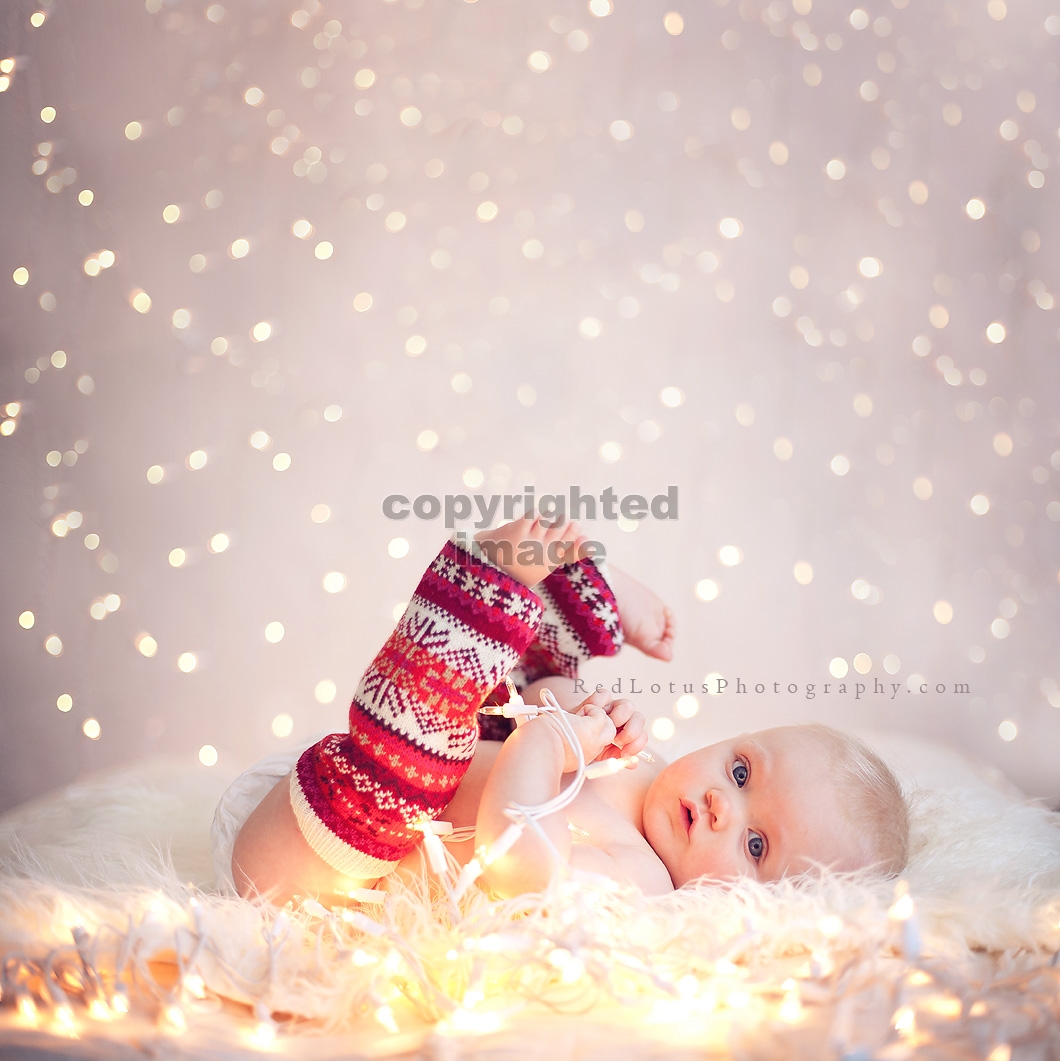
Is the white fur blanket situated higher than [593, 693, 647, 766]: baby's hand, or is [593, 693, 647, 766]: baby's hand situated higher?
[593, 693, 647, 766]: baby's hand

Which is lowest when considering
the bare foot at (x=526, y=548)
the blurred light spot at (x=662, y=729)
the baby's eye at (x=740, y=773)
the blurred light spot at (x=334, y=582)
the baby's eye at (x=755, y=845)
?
the blurred light spot at (x=662, y=729)

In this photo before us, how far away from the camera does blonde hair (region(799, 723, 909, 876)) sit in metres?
0.91

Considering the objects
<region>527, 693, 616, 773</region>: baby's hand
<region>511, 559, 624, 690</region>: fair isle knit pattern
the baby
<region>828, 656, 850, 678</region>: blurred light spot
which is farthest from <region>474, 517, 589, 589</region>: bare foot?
<region>828, 656, 850, 678</region>: blurred light spot

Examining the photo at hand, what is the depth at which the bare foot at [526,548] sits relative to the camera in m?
0.82

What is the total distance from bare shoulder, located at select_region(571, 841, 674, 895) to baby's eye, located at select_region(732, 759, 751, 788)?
13 cm

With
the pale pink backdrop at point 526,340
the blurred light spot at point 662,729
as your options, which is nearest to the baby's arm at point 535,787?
the pale pink backdrop at point 526,340

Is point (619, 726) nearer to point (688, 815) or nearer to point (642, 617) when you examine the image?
point (688, 815)

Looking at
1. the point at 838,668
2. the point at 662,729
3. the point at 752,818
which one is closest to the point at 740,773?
the point at 752,818

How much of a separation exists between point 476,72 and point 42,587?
1.19m

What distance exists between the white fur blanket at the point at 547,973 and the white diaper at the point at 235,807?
2.7 inches

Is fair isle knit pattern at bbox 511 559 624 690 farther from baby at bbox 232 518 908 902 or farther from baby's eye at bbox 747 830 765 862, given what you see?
baby's eye at bbox 747 830 765 862

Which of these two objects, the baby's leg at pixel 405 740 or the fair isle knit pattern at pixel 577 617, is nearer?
the baby's leg at pixel 405 740

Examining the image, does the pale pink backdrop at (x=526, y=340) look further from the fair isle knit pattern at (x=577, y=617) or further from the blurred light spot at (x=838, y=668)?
the fair isle knit pattern at (x=577, y=617)

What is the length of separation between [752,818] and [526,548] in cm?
40
